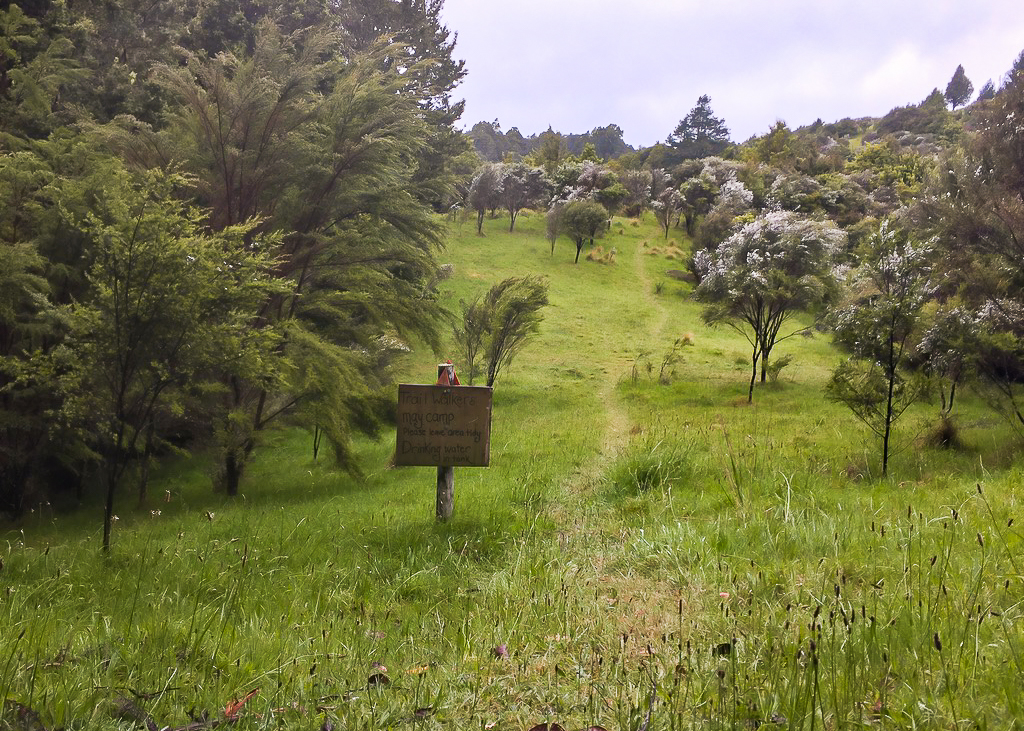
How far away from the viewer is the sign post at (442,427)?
6070mm

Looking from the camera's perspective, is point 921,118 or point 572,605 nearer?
point 572,605

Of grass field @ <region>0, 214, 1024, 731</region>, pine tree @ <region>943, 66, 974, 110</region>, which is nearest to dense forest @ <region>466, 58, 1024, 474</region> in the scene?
grass field @ <region>0, 214, 1024, 731</region>

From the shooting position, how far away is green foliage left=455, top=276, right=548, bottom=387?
20.5 meters

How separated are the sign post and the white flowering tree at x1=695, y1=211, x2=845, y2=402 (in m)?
15.1

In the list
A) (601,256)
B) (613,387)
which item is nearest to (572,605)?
(613,387)

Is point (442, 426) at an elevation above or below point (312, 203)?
below

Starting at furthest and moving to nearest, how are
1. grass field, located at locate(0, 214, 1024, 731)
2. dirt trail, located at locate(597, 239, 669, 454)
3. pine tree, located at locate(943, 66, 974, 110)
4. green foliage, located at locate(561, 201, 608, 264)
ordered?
pine tree, located at locate(943, 66, 974, 110) < green foliage, located at locate(561, 201, 608, 264) < dirt trail, located at locate(597, 239, 669, 454) < grass field, located at locate(0, 214, 1024, 731)

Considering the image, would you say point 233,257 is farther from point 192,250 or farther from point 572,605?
point 572,605

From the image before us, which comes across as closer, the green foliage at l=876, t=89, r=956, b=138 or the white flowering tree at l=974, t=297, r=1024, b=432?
the white flowering tree at l=974, t=297, r=1024, b=432

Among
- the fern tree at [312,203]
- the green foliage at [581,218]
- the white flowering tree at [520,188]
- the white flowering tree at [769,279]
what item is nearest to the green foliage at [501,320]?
the fern tree at [312,203]

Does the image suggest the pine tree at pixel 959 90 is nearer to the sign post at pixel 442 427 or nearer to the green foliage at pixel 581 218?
the green foliage at pixel 581 218

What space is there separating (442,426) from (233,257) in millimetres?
3515

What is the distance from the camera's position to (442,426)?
6.12 meters

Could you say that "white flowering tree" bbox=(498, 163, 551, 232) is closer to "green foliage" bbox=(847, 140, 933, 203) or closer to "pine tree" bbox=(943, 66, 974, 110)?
"green foliage" bbox=(847, 140, 933, 203)
